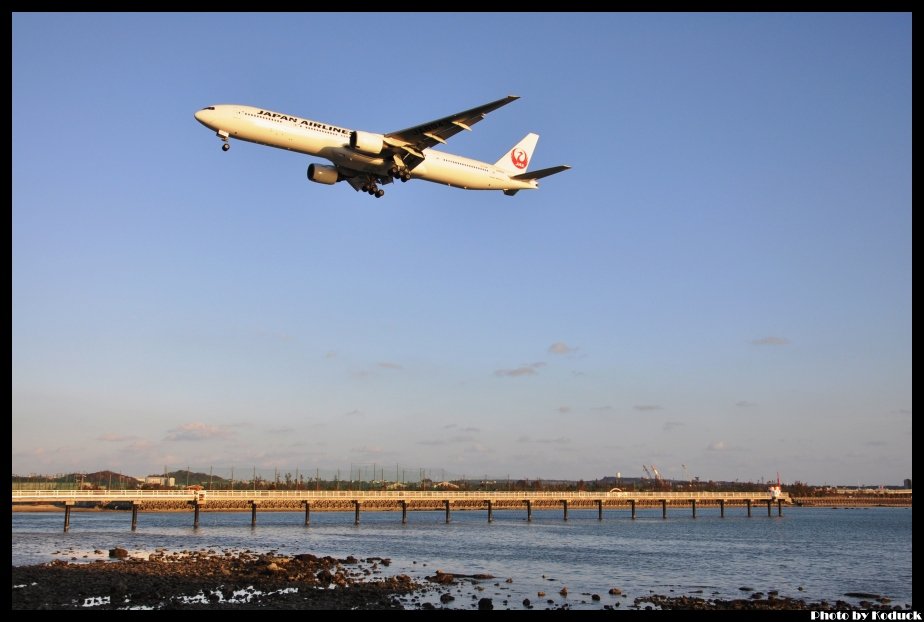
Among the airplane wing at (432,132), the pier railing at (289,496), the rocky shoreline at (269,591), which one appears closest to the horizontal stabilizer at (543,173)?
the airplane wing at (432,132)

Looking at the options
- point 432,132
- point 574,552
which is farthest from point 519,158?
point 574,552

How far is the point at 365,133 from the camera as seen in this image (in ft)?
153

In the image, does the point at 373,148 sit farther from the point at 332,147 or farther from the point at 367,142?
the point at 332,147

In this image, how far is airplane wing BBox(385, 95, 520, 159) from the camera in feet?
147

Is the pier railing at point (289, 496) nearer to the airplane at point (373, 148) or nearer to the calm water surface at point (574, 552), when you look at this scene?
the calm water surface at point (574, 552)

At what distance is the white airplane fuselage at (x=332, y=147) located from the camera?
42906 mm

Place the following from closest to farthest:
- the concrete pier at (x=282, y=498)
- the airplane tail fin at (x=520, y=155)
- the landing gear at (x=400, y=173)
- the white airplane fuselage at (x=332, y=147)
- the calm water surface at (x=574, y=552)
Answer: the white airplane fuselage at (x=332, y=147) < the landing gear at (x=400, y=173) < the calm water surface at (x=574, y=552) < the airplane tail fin at (x=520, y=155) < the concrete pier at (x=282, y=498)

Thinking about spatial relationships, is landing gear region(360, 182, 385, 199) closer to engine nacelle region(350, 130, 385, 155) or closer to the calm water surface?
engine nacelle region(350, 130, 385, 155)

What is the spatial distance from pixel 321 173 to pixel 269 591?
23.9m

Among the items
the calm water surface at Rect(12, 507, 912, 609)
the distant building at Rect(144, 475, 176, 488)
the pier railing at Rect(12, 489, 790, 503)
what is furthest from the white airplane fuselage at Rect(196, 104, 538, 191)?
the distant building at Rect(144, 475, 176, 488)

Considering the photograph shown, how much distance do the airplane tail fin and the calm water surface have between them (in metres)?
31.4

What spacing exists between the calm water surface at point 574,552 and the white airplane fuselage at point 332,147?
24.8 meters

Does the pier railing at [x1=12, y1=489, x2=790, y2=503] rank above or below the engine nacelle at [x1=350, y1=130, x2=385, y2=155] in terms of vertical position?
below
